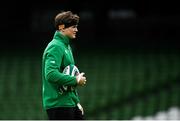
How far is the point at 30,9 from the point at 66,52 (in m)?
8.89

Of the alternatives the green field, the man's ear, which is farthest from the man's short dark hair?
the green field

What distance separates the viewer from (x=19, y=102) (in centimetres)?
1048

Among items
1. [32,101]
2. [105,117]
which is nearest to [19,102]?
[32,101]

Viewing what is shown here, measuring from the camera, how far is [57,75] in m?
4.15

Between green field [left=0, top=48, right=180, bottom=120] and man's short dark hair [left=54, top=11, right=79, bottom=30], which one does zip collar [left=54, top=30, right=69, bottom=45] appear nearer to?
man's short dark hair [left=54, top=11, right=79, bottom=30]

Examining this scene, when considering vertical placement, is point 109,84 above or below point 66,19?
below

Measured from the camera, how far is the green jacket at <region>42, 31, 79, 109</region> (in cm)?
417

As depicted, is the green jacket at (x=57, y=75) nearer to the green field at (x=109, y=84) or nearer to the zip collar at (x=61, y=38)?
the zip collar at (x=61, y=38)

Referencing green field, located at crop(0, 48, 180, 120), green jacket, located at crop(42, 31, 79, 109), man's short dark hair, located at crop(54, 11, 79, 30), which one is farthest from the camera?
green field, located at crop(0, 48, 180, 120)

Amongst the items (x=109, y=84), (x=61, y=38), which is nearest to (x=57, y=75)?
(x=61, y=38)

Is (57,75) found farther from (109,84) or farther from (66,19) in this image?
(109,84)

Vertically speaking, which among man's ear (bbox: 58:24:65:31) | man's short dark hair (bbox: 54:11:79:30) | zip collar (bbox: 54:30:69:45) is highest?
man's short dark hair (bbox: 54:11:79:30)

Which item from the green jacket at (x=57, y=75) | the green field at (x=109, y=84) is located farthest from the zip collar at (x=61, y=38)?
the green field at (x=109, y=84)

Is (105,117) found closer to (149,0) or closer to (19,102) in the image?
(19,102)
